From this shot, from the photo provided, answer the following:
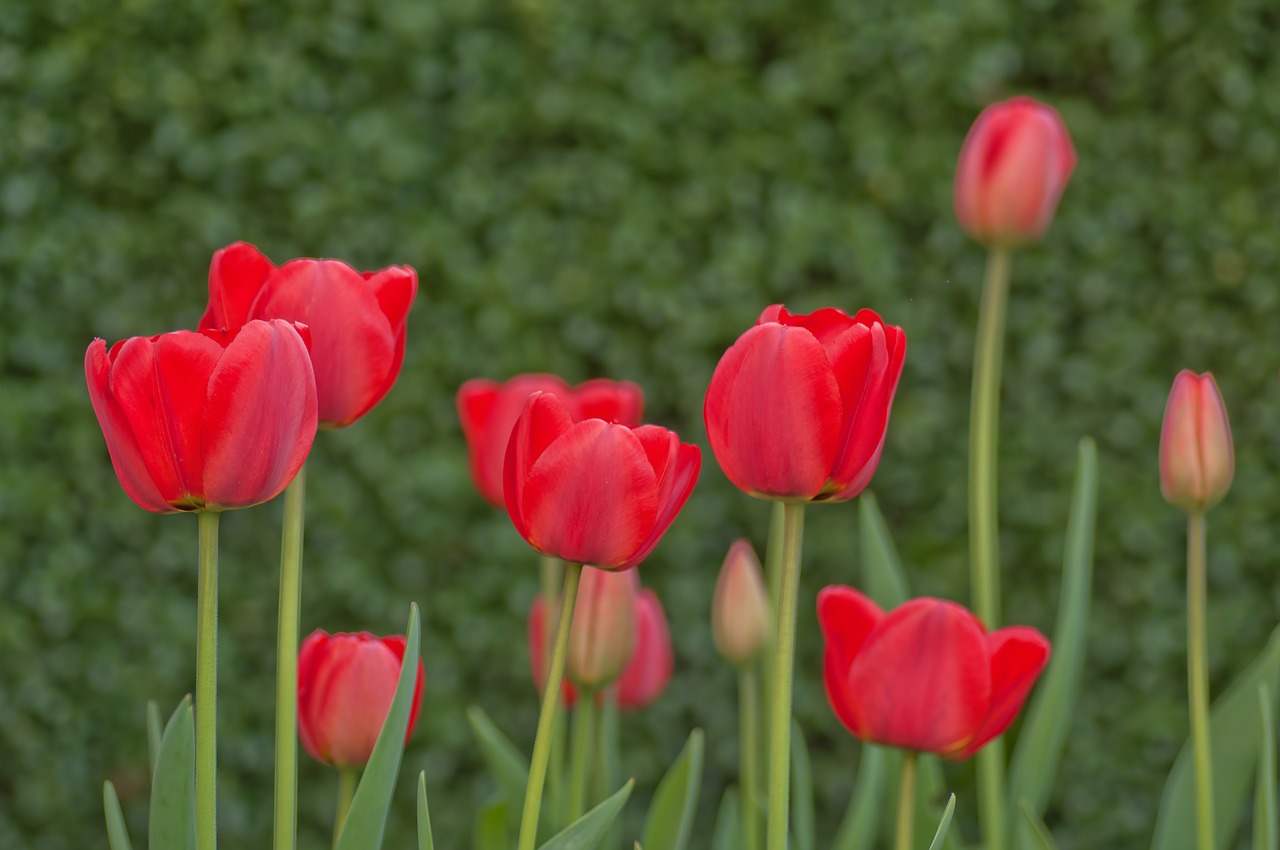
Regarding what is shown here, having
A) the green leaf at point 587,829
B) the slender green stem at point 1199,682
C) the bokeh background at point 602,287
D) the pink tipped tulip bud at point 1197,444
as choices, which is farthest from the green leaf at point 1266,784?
the bokeh background at point 602,287

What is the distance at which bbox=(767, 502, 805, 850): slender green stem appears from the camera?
0.71 metres

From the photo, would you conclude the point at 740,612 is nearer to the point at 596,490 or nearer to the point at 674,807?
the point at 674,807

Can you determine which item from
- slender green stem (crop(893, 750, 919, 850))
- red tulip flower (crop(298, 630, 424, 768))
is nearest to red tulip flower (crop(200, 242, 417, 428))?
red tulip flower (crop(298, 630, 424, 768))

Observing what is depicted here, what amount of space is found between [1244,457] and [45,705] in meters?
2.07

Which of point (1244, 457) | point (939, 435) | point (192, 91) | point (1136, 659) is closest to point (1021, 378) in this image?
point (939, 435)

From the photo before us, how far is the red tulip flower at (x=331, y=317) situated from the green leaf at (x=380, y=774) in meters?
0.14

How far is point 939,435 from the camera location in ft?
7.32

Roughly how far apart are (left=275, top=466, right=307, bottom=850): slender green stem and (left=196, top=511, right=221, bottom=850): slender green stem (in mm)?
56

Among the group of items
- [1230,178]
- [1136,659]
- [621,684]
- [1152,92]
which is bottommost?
[1136,659]

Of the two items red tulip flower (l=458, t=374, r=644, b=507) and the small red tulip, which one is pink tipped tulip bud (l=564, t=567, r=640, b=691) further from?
the small red tulip

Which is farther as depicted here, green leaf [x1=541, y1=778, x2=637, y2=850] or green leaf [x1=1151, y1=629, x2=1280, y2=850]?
green leaf [x1=1151, y1=629, x2=1280, y2=850]

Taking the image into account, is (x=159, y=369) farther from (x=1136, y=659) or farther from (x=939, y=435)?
(x=1136, y=659)

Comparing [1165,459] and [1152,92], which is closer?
[1165,459]

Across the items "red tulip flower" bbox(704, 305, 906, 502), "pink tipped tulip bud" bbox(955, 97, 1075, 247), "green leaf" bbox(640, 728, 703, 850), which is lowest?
"green leaf" bbox(640, 728, 703, 850)
